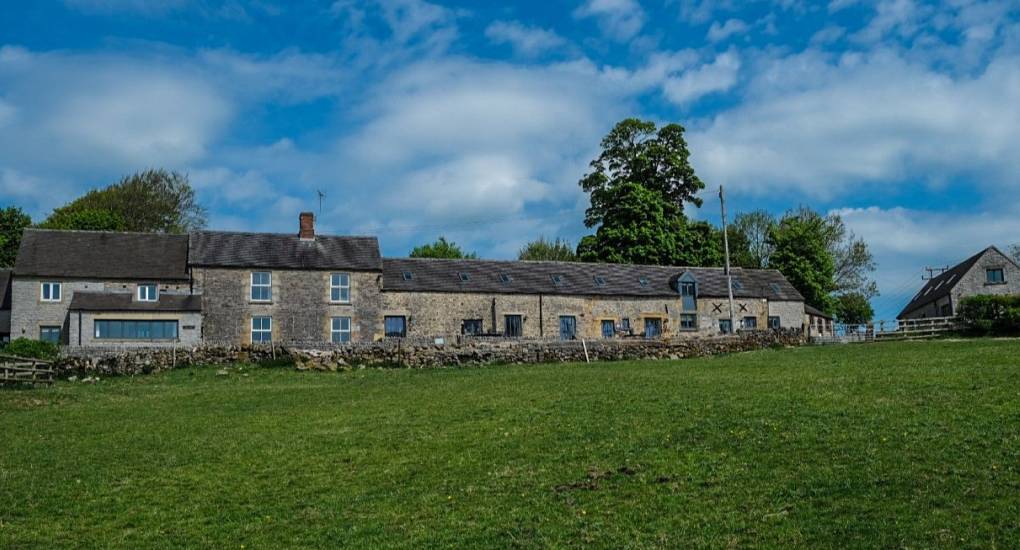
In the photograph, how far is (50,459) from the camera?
20688 millimetres

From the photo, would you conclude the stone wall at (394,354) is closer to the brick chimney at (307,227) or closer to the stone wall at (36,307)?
the stone wall at (36,307)

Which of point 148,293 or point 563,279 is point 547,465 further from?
point 563,279

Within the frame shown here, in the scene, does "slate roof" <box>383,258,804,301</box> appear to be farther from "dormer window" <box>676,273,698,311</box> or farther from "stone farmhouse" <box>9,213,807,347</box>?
"dormer window" <box>676,273,698,311</box>

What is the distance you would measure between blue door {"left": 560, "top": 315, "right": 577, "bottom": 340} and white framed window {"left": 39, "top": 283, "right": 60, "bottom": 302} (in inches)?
1076

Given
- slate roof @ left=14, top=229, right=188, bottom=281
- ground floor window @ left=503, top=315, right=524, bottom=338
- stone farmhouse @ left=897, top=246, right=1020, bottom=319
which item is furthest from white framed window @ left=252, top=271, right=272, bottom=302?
stone farmhouse @ left=897, top=246, right=1020, bottom=319

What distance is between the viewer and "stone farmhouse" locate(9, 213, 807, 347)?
153ft

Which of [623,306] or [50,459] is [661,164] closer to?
[623,306]

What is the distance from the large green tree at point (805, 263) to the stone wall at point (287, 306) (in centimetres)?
3596

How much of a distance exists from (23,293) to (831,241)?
65.3 meters

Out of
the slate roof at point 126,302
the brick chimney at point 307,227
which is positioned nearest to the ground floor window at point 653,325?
the brick chimney at point 307,227

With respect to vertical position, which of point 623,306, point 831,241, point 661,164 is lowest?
point 623,306

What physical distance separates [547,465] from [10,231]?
6293 cm

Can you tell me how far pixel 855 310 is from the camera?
268 feet

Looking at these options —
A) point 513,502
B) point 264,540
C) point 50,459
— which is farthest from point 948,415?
point 50,459
